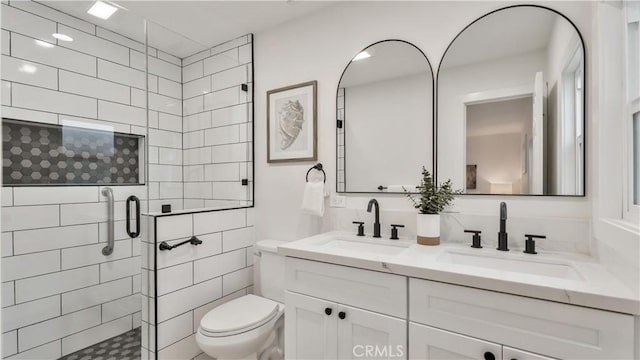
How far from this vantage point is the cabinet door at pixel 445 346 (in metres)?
0.96

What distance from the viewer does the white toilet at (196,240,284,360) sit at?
1466 mm

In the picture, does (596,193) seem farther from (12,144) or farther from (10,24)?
(10,24)

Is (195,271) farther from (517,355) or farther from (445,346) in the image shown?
(517,355)

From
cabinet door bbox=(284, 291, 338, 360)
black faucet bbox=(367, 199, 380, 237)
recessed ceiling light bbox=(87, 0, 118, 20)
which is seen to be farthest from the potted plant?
recessed ceiling light bbox=(87, 0, 118, 20)

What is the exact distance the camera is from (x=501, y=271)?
1019 millimetres

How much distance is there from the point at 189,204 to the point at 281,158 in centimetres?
75

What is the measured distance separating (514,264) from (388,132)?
0.92 meters

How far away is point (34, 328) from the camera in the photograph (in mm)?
1740

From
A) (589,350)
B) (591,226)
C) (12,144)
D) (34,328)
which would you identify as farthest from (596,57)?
(34,328)

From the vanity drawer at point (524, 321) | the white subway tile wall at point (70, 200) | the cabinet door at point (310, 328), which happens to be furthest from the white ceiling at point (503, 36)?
the white subway tile wall at point (70, 200)

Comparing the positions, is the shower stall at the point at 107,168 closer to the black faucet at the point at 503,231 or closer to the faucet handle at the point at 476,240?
the faucet handle at the point at 476,240

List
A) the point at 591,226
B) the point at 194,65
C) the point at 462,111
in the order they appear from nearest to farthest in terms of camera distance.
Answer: the point at 591,226 → the point at 462,111 → the point at 194,65

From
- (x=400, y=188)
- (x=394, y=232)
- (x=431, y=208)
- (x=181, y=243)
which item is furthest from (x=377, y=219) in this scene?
(x=181, y=243)

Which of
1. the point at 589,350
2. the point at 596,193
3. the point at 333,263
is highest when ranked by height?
the point at 596,193
